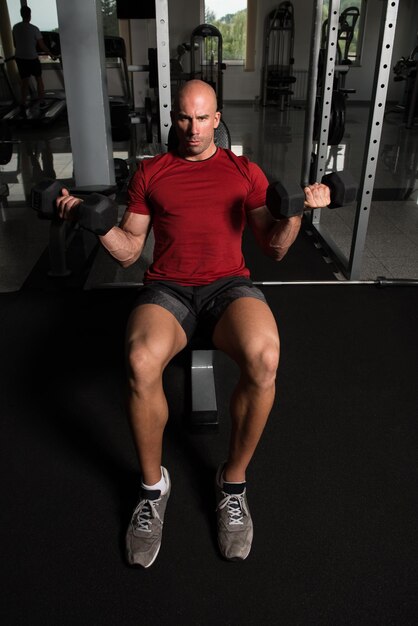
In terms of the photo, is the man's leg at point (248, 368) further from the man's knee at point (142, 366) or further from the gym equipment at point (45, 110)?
the gym equipment at point (45, 110)

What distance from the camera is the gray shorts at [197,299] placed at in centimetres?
116

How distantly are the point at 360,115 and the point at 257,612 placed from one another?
7.43 metres

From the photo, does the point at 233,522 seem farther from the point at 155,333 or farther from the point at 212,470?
the point at 155,333

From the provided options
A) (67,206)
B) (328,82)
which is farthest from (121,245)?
(328,82)

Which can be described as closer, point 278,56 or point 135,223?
point 135,223

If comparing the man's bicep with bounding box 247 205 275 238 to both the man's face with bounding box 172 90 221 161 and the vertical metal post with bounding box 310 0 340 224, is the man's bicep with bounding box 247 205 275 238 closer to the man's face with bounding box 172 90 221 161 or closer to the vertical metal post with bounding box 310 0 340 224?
the man's face with bounding box 172 90 221 161

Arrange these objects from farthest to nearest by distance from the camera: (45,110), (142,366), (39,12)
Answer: (39,12), (45,110), (142,366)

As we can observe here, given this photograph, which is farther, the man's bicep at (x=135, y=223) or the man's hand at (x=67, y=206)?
the man's bicep at (x=135, y=223)

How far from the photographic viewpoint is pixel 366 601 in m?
0.96

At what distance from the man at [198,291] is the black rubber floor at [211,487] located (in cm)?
7

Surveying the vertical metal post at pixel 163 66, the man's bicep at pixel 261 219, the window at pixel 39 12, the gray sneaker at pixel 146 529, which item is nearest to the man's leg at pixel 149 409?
the gray sneaker at pixel 146 529

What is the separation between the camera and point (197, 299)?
1189 mm

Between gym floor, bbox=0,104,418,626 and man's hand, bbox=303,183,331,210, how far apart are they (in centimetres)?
63

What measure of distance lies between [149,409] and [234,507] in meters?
0.31
